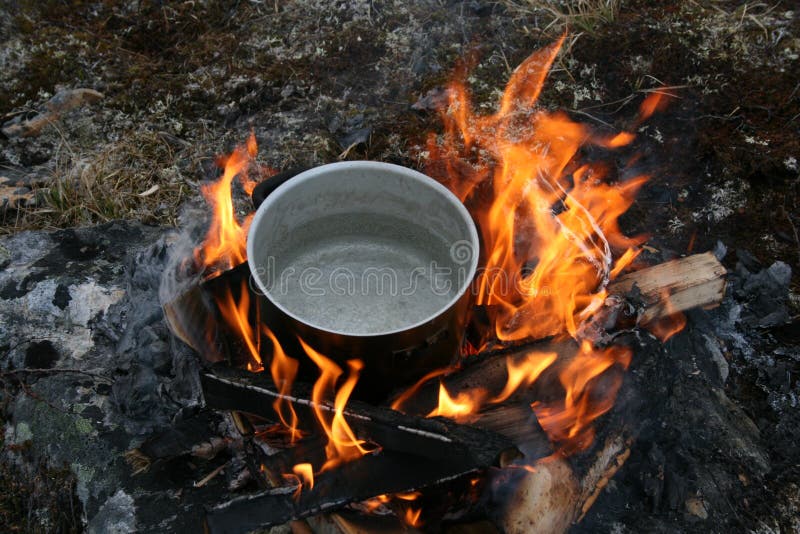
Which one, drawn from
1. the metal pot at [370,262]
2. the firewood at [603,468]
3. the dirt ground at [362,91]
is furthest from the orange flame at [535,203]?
the firewood at [603,468]

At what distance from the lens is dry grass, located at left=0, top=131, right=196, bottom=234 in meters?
3.02

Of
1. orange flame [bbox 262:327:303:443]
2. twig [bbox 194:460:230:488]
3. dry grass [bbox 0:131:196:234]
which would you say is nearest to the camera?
orange flame [bbox 262:327:303:443]

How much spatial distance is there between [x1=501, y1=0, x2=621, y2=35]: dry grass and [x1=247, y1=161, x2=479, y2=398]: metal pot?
2.04 metres

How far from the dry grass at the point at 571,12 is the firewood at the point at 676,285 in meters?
1.86

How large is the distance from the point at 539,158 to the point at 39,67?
2.95 meters

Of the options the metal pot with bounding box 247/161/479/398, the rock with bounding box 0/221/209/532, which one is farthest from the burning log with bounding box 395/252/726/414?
the rock with bounding box 0/221/209/532

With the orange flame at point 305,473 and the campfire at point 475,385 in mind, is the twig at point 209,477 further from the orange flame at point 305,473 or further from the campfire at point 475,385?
the orange flame at point 305,473

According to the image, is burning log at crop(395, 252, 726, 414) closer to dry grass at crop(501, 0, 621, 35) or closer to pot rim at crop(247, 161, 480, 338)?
pot rim at crop(247, 161, 480, 338)

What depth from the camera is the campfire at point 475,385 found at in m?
1.77

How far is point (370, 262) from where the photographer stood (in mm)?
2463

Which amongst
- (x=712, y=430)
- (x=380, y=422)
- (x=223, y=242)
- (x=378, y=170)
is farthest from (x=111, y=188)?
(x=712, y=430)

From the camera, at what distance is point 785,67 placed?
3389mm

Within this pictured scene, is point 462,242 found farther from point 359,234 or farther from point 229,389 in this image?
point 229,389

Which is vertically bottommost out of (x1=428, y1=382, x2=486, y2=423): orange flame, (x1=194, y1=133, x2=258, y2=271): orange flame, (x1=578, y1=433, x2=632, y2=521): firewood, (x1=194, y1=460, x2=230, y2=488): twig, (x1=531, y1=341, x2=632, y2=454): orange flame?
(x1=578, y1=433, x2=632, y2=521): firewood
